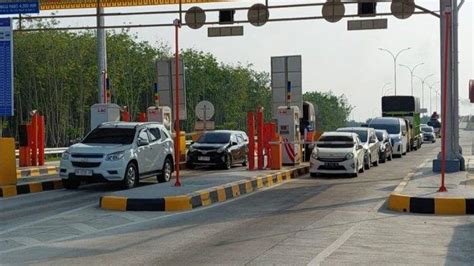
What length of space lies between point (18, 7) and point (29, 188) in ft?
24.2

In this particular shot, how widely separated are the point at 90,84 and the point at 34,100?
445 cm

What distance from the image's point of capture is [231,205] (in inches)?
583

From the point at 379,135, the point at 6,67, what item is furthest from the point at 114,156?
the point at 379,135

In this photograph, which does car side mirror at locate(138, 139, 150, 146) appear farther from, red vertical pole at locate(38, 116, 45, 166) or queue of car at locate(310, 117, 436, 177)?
red vertical pole at locate(38, 116, 45, 166)

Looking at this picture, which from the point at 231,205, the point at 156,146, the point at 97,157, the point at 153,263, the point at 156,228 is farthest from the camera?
the point at 156,146

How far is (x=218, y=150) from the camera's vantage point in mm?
25859

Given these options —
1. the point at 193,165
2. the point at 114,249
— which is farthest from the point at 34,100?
the point at 114,249

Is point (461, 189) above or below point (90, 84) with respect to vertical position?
below

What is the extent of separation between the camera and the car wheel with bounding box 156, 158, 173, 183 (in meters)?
19.9

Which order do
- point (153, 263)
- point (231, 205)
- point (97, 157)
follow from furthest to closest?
point (97, 157)
point (231, 205)
point (153, 263)

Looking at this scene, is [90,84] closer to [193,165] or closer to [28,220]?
[193,165]

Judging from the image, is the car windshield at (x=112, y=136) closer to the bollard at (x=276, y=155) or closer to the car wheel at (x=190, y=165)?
the bollard at (x=276, y=155)

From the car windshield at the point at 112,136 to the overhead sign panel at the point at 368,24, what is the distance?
1027cm

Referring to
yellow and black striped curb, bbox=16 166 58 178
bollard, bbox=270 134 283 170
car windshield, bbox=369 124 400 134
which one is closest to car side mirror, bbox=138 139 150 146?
bollard, bbox=270 134 283 170
